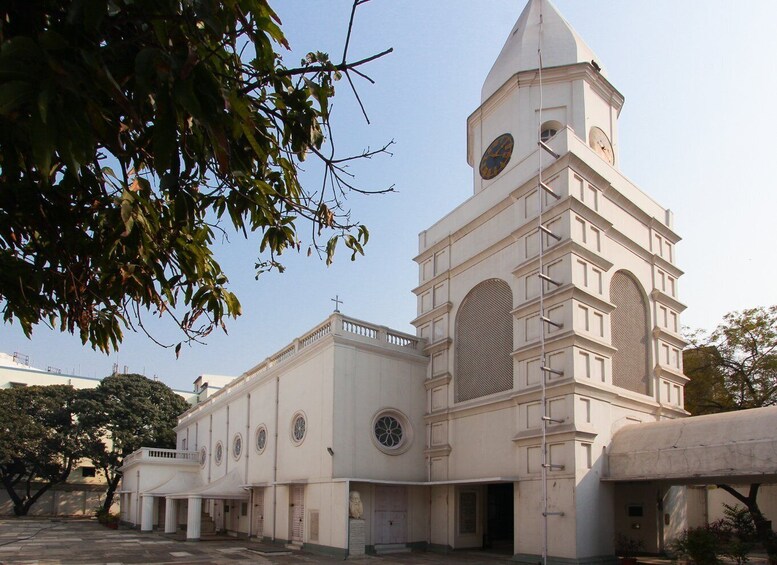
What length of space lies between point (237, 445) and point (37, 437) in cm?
1827

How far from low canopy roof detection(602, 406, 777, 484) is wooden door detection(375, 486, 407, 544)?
7.22 m

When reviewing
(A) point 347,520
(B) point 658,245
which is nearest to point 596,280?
(B) point 658,245

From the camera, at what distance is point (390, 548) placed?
20.6 m

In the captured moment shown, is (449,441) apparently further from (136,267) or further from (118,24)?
(118,24)

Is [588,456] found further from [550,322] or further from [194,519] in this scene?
[194,519]

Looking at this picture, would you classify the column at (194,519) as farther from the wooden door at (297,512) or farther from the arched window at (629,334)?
the arched window at (629,334)

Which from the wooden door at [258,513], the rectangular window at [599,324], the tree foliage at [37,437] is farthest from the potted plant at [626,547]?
the tree foliage at [37,437]

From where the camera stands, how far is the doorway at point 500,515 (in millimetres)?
22312

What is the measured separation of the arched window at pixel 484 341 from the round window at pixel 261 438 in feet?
29.4

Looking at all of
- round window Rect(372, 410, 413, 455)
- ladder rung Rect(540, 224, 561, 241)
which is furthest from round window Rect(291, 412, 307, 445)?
ladder rung Rect(540, 224, 561, 241)

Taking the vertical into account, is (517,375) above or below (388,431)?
above

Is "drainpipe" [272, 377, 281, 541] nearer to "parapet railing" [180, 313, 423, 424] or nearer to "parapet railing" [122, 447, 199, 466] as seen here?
"parapet railing" [180, 313, 423, 424]

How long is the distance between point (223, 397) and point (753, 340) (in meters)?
24.0

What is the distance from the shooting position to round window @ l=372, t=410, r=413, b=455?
21.7 meters
